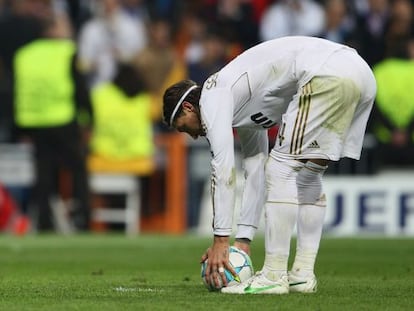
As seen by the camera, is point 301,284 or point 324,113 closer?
point 324,113

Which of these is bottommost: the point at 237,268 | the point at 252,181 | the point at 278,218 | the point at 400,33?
the point at 400,33

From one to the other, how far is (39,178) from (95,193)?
107cm

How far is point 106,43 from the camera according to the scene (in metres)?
20.6

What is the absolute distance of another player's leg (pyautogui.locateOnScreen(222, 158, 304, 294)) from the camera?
8547mm

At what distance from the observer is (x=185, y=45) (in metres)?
21.5

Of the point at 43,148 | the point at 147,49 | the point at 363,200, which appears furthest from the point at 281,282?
the point at 147,49

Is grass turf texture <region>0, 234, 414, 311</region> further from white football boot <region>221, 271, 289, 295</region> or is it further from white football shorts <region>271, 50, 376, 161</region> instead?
white football shorts <region>271, 50, 376, 161</region>

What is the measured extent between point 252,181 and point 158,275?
1762 millimetres

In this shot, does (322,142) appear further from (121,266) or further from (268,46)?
(121,266)

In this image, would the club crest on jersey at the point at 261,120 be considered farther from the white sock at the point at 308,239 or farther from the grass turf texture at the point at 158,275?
the grass turf texture at the point at 158,275

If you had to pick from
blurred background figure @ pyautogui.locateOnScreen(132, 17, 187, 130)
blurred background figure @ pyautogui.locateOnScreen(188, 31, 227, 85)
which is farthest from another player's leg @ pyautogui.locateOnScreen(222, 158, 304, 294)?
blurred background figure @ pyautogui.locateOnScreen(188, 31, 227, 85)

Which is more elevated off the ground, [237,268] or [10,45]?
[237,268]

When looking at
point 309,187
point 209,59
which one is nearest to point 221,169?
point 309,187

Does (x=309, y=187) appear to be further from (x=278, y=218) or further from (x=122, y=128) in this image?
(x=122, y=128)
